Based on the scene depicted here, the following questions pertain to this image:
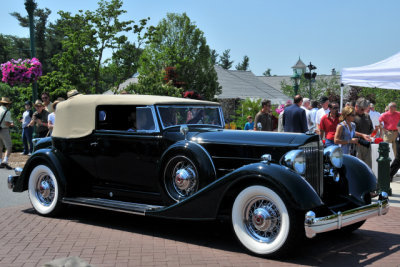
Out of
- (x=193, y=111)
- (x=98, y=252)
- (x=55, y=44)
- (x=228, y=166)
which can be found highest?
(x=55, y=44)

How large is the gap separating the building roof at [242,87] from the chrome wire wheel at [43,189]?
32096 mm

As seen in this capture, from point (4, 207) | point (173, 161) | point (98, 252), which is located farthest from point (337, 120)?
point (4, 207)

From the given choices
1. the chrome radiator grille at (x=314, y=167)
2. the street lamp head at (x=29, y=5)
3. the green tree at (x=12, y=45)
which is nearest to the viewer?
the chrome radiator grille at (x=314, y=167)

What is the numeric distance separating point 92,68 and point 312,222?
23246mm

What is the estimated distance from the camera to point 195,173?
528 centimetres

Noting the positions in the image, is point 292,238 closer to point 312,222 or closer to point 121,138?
point 312,222

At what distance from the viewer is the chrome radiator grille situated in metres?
4.97

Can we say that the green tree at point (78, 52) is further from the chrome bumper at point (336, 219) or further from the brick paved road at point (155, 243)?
the chrome bumper at point (336, 219)

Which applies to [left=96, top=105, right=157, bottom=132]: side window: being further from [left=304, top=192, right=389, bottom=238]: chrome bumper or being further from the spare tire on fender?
[left=304, top=192, right=389, bottom=238]: chrome bumper

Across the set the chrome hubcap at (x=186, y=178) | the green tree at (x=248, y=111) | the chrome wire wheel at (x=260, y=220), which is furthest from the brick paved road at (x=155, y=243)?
the green tree at (x=248, y=111)

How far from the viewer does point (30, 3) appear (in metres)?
13.0

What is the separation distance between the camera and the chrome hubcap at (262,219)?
177 inches

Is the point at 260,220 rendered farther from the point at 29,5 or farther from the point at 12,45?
the point at 12,45

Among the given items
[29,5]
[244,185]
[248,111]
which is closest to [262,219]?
[244,185]
